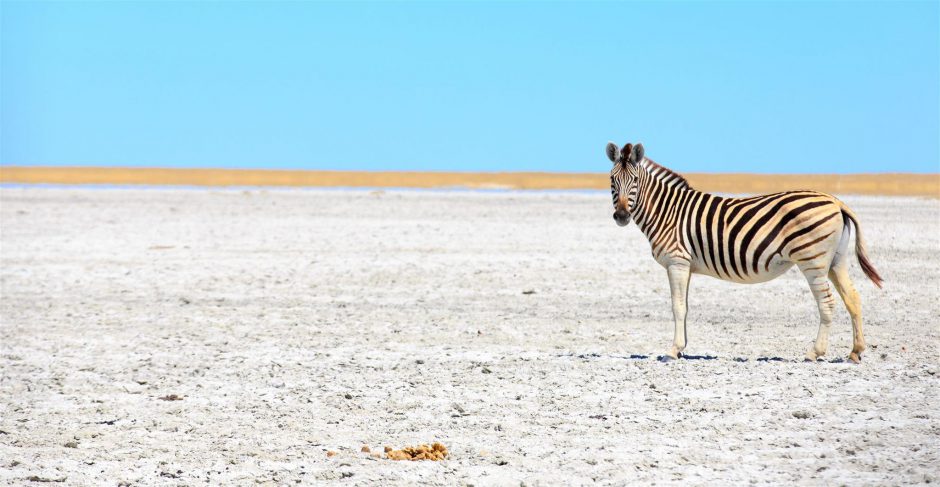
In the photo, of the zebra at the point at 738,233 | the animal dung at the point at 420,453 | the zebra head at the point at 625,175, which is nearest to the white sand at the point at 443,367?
the animal dung at the point at 420,453

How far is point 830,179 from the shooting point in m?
52.3

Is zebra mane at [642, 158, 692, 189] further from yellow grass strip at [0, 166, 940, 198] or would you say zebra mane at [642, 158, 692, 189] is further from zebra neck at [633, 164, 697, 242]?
yellow grass strip at [0, 166, 940, 198]

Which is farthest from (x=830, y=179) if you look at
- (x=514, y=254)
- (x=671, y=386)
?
(x=671, y=386)

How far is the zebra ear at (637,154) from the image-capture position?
388 inches

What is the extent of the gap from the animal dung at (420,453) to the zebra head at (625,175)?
336cm

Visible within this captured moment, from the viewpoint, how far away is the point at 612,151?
10.0m

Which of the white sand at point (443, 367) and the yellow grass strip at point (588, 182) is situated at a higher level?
the yellow grass strip at point (588, 182)

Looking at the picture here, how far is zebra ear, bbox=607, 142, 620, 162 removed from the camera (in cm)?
995

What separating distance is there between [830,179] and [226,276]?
135 feet

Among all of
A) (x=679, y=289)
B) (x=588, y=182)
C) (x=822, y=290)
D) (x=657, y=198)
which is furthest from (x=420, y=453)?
(x=588, y=182)

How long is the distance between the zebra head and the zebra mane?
0.47ft

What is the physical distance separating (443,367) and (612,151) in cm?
238

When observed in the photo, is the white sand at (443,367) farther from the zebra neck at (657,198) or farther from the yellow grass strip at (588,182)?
the yellow grass strip at (588,182)

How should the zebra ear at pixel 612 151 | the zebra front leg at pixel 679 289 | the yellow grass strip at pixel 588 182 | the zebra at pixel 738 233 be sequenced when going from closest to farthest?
the zebra at pixel 738 233
the zebra front leg at pixel 679 289
the zebra ear at pixel 612 151
the yellow grass strip at pixel 588 182
